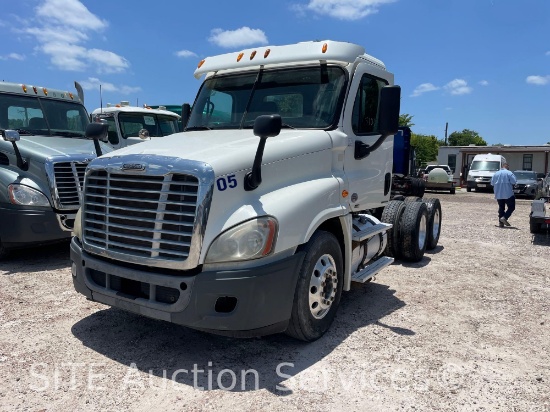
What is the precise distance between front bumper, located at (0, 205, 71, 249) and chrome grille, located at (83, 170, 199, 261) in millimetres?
2841

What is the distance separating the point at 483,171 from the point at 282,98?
2729 cm

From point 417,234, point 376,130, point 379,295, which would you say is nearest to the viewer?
point 376,130

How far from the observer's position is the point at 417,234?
22.9 feet

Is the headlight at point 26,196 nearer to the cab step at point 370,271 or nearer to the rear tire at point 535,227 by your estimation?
the cab step at point 370,271

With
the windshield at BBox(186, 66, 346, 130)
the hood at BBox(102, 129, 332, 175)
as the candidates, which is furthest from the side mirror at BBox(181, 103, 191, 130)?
the hood at BBox(102, 129, 332, 175)

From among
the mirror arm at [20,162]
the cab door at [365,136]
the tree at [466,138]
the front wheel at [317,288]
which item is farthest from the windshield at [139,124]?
the tree at [466,138]

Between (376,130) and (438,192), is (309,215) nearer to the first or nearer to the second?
(376,130)

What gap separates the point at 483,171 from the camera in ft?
92.9

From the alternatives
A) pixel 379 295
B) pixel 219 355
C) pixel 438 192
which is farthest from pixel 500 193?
pixel 438 192

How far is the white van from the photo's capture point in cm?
2780

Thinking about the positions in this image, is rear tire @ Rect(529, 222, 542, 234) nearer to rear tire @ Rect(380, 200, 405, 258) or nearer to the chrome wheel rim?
rear tire @ Rect(380, 200, 405, 258)

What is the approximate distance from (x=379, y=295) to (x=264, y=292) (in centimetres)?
262

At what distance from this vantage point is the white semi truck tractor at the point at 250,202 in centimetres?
325

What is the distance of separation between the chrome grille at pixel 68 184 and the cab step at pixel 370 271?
13.6 ft
